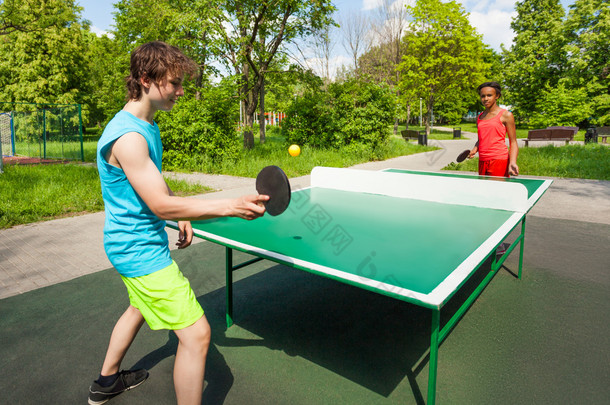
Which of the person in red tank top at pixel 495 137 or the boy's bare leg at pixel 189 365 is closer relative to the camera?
the boy's bare leg at pixel 189 365

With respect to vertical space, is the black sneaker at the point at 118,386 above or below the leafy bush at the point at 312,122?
below

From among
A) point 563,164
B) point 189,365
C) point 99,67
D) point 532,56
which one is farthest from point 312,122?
point 99,67

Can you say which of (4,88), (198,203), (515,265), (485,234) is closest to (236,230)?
(198,203)

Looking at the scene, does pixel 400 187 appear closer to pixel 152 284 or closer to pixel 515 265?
pixel 515 265

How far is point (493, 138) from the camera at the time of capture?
506 cm

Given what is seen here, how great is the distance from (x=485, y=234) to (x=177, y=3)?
16.2 m

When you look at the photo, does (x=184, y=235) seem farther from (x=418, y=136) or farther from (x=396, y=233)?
(x=418, y=136)

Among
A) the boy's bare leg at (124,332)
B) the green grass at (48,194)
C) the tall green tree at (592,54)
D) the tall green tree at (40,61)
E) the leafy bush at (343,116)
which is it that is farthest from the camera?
the tall green tree at (40,61)

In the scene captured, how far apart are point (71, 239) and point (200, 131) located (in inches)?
266

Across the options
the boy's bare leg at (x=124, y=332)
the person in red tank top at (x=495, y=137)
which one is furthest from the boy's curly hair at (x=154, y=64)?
the person in red tank top at (x=495, y=137)

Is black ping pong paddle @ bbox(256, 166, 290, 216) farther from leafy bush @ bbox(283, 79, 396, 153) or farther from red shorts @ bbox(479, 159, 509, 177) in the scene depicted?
leafy bush @ bbox(283, 79, 396, 153)

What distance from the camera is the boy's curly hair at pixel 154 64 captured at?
1.81m

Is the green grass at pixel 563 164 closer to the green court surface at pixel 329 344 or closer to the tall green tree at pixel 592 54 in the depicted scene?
the green court surface at pixel 329 344

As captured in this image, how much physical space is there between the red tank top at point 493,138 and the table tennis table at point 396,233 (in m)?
0.49
